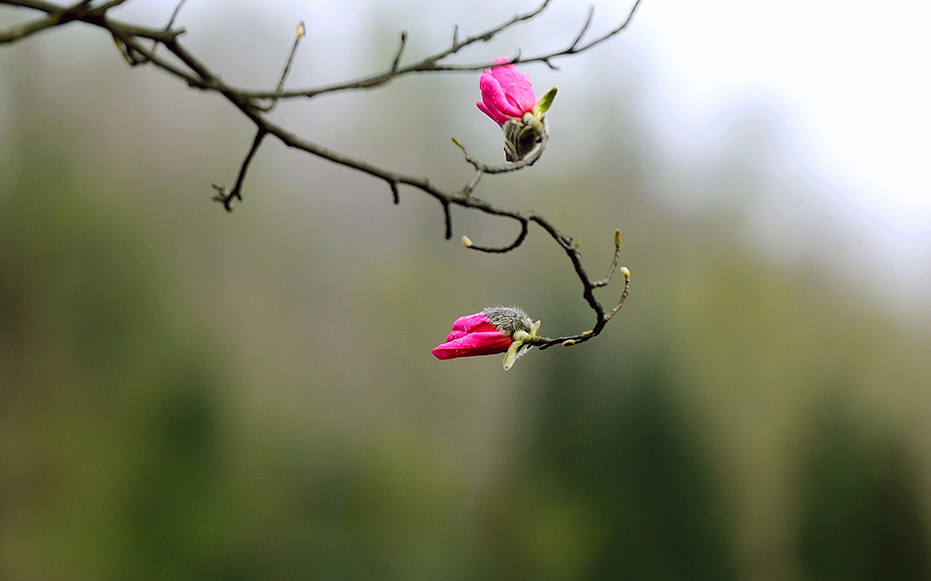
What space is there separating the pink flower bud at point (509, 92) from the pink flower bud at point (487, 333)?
130 millimetres

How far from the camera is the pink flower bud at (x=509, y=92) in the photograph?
1.82ft

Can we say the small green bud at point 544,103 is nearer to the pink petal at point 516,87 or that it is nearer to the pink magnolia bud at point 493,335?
the pink petal at point 516,87

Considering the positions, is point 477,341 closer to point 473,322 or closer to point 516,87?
point 473,322

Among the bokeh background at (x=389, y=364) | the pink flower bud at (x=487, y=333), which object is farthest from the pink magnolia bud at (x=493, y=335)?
the bokeh background at (x=389, y=364)

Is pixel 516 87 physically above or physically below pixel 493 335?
above

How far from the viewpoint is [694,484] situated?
11.2ft

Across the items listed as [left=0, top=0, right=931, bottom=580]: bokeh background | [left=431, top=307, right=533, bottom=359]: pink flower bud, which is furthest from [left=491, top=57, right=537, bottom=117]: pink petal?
[left=0, top=0, right=931, bottom=580]: bokeh background

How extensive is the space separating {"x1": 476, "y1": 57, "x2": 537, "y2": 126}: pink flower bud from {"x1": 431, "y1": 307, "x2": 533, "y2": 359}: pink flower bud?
5.1 inches

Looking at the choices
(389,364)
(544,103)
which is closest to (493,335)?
(544,103)

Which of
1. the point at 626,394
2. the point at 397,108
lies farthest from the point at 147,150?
the point at 626,394

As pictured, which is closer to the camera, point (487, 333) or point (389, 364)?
point (487, 333)

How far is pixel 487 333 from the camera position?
22.1 inches

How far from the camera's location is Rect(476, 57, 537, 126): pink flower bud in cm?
56

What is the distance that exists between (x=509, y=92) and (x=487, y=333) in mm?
160
